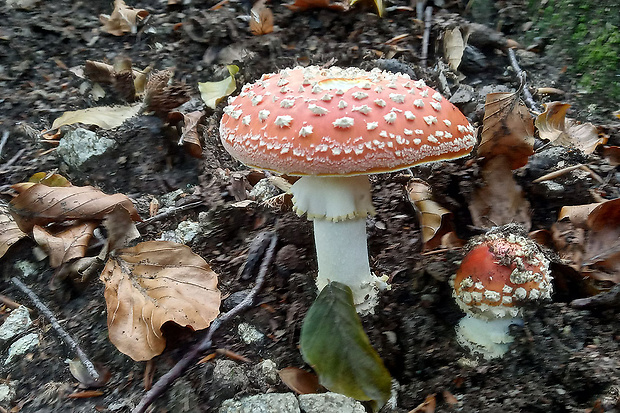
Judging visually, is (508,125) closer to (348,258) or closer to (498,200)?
(498,200)

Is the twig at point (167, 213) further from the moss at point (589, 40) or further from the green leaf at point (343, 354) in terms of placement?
the moss at point (589, 40)

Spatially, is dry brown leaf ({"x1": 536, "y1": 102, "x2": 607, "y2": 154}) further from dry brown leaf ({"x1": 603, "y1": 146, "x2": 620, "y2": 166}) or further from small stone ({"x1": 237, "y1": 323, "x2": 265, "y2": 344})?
small stone ({"x1": 237, "y1": 323, "x2": 265, "y2": 344})

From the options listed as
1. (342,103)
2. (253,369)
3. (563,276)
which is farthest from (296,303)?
(563,276)

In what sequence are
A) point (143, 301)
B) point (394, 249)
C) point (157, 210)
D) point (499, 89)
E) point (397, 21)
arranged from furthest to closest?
point (397, 21)
point (499, 89)
point (157, 210)
point (394, 249)
point (143, 301)

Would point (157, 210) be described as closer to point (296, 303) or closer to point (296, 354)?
point (296, 303)

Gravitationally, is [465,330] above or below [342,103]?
below

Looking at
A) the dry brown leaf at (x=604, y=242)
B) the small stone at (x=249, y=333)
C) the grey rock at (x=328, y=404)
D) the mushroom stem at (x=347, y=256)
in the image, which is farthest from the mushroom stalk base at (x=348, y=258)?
the dry brown leaf at (x=604, y=242)
